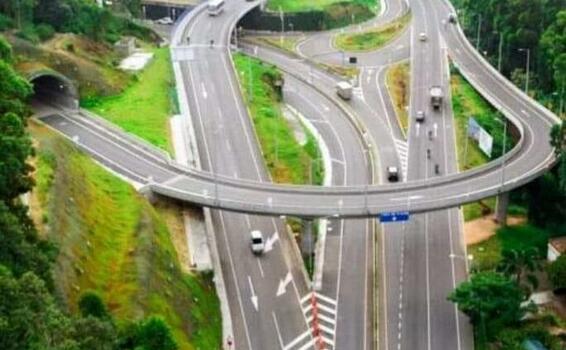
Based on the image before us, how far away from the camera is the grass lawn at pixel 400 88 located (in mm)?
134625

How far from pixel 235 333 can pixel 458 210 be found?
35746 millimetres

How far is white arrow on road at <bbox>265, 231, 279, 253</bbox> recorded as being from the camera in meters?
93.6

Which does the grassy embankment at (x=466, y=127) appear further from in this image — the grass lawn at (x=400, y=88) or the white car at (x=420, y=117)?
the grass lawn at (x=400, y=88)

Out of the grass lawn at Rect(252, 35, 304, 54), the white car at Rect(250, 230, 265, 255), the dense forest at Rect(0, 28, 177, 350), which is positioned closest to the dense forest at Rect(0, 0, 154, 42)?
the grass lawn at Rect(252, 35, 304, 54)

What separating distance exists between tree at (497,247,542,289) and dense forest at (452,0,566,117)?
36617 millimetres

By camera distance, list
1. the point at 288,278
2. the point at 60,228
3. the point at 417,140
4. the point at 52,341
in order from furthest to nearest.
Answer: the point at 417,140
the point at 288,278
the point at 60,228
the point at 52,341

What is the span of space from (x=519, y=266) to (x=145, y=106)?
2232 inches

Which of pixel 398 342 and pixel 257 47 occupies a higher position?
pixel 257 47

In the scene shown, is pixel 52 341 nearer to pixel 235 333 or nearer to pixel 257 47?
pixel 235 333

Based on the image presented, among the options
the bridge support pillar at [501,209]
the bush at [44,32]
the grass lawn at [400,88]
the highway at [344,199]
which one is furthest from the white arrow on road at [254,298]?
the bush at [44,32]

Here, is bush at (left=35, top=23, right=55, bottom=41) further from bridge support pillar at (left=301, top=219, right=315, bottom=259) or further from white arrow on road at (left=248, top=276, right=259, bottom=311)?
white arrow on road at (left=248, top=276, right=259, bottom=311)

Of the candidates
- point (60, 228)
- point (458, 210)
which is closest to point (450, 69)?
point (458, 210)

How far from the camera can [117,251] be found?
8188cm

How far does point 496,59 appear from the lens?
156625 millimetres
